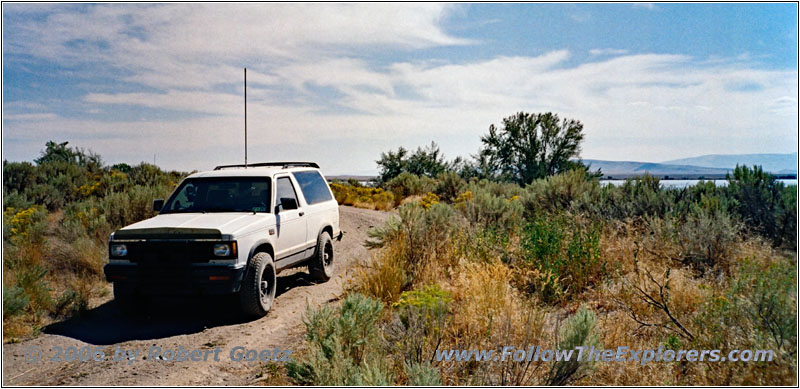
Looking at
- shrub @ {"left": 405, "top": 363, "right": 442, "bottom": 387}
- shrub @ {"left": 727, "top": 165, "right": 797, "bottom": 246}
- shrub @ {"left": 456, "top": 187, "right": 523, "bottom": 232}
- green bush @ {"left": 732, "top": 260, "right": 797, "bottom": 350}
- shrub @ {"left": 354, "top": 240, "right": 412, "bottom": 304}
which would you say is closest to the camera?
shrub @ {"left": 405, "top": 363, "right": 442, "bottom": 387}

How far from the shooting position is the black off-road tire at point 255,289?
6629 millimetres

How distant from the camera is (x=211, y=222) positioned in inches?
269

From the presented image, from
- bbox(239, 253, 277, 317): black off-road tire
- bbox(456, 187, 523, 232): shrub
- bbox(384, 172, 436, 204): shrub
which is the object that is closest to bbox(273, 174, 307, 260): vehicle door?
bbox(239, 253, 277, 317): black off-road tire

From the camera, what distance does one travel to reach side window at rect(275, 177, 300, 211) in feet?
26.0

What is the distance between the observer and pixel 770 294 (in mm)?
4398

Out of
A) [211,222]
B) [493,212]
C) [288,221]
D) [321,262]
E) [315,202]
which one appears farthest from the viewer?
[493,212]

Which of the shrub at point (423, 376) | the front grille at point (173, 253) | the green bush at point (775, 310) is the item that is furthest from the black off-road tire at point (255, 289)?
the green bush at point (775, 310)

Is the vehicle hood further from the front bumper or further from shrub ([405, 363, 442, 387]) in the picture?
shrub ([405, 363, 442, 387])

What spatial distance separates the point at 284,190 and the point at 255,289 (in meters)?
1.95

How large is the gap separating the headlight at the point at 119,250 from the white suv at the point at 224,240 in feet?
0.04

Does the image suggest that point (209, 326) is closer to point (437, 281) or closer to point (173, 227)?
point (173, 227)

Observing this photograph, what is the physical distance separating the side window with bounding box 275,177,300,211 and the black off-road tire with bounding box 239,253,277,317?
114 centimetres

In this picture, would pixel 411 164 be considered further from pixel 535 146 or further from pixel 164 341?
pixel 164 341

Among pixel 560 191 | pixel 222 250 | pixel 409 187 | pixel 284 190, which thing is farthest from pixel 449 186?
pixel 222 250
